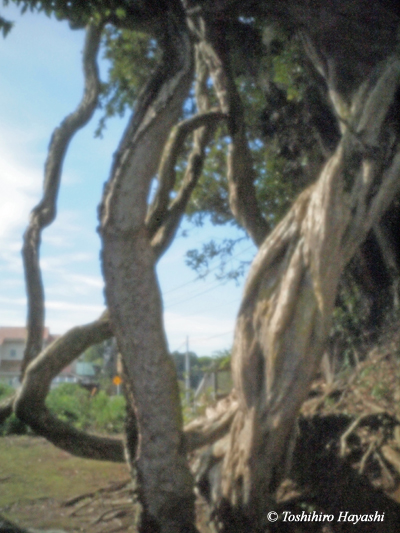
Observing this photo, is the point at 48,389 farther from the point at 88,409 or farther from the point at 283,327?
the point at 88,409

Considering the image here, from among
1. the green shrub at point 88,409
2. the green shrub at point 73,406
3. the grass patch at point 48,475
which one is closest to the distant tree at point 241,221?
the grass patch at point 48,475

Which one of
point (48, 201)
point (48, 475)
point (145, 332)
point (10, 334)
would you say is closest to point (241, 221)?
point (48, 201)

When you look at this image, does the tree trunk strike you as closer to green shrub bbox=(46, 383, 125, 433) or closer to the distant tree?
the distant tree

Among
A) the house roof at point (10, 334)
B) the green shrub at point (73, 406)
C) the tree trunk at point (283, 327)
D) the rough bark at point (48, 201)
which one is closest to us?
the tree trunk at point (283, 327)

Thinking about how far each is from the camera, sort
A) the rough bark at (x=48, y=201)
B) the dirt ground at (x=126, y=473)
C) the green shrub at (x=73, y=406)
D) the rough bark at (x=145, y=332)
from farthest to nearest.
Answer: the green shrub at (x=73, y=406) < the dirt ground at (x=126, y=473) < the rough bark at (x=48, y=201) < the rough bark at (x=145, y=332)

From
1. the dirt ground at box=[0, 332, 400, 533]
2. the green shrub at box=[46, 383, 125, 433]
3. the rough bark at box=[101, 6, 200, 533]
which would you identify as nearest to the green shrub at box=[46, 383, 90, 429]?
the green shrub at box=[46, 383, 125, 433]

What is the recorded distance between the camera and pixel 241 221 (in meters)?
5.36

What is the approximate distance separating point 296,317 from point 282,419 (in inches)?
23.8

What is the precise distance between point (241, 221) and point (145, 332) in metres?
2.26

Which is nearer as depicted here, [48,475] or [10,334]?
[48,475]

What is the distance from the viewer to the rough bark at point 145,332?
327 cm

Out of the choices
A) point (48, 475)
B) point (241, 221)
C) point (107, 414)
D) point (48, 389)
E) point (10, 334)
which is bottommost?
point (48, 475)

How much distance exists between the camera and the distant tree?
3365 mm

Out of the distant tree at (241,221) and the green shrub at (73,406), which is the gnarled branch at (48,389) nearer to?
the distant tree at (241,221)
